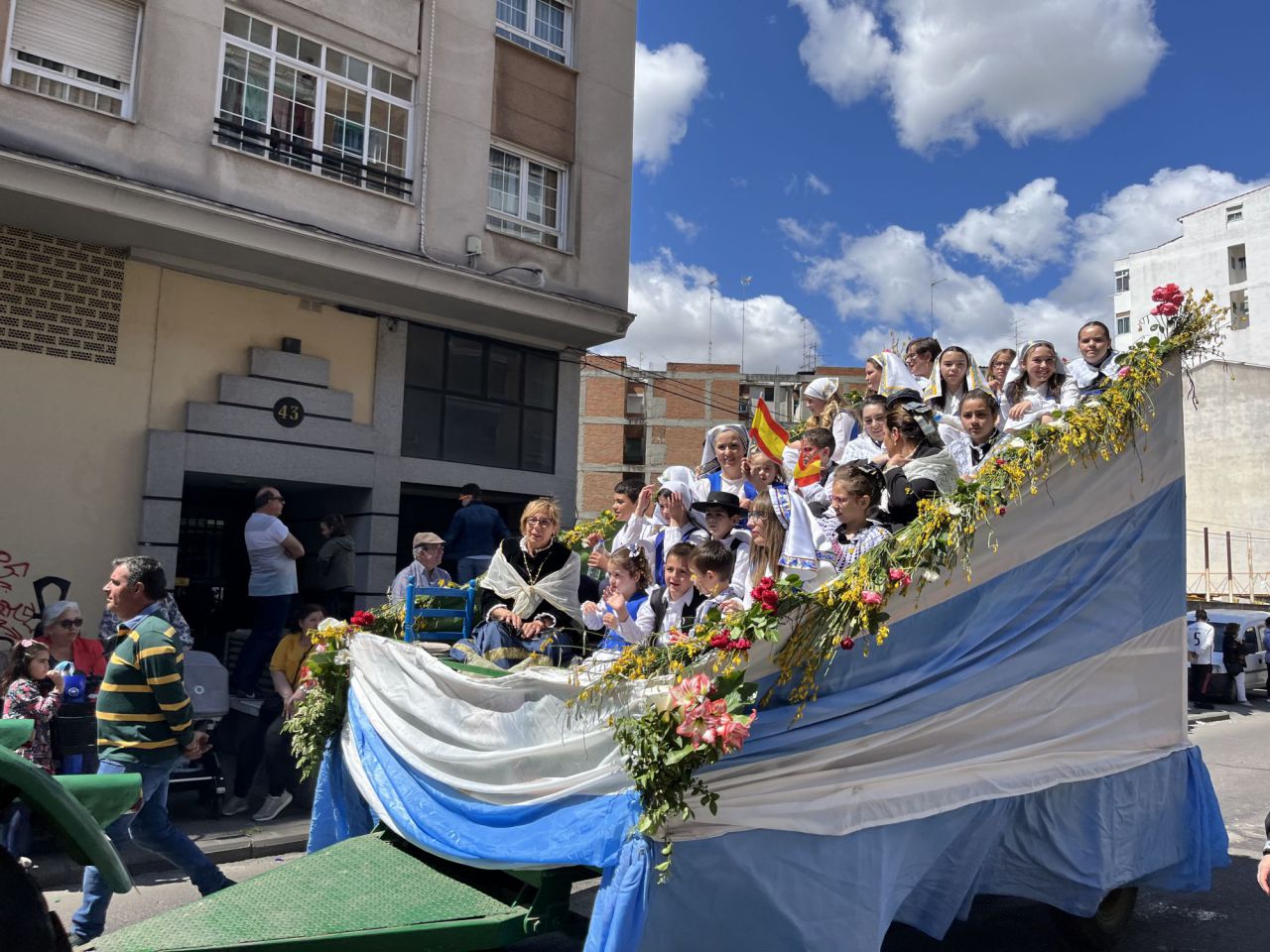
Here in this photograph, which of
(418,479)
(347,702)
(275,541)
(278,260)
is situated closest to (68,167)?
(278,260)

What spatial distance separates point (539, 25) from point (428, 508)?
25.1 feet

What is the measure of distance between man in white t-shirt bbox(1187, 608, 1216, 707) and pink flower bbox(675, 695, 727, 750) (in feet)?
56.8

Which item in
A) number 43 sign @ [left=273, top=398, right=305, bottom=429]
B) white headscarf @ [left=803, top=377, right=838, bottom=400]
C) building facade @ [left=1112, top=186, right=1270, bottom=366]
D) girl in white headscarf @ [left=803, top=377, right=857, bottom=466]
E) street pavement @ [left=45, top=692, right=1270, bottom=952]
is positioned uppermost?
building facade @ [left=1112, top=186, right=1270, bottom=366]

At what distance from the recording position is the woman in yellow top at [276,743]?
7.99 meters

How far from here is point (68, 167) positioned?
9.98 metres

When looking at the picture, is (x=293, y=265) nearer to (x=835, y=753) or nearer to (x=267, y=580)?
(x=267, y=580)

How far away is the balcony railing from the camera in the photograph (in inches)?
464

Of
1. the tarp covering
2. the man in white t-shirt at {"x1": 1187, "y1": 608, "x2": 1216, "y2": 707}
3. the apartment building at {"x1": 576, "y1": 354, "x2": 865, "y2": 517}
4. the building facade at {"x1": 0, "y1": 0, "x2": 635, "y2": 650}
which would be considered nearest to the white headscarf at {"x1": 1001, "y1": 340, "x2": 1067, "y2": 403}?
the tarp covering

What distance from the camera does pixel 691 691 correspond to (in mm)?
3393

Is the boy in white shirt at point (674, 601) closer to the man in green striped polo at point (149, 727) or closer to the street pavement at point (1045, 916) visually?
the street pavement at point (1045, 916)

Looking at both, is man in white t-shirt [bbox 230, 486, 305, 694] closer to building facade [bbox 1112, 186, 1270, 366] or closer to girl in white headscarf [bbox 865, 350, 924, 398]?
girl in white headscarf [bbox 865, 350, 924, 398]

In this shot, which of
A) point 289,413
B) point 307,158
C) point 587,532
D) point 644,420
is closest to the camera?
point 587,532

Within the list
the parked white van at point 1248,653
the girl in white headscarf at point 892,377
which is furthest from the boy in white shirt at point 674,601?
the parked white van at point 1248,653

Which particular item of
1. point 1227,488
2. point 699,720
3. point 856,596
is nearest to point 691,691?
point 699,720
